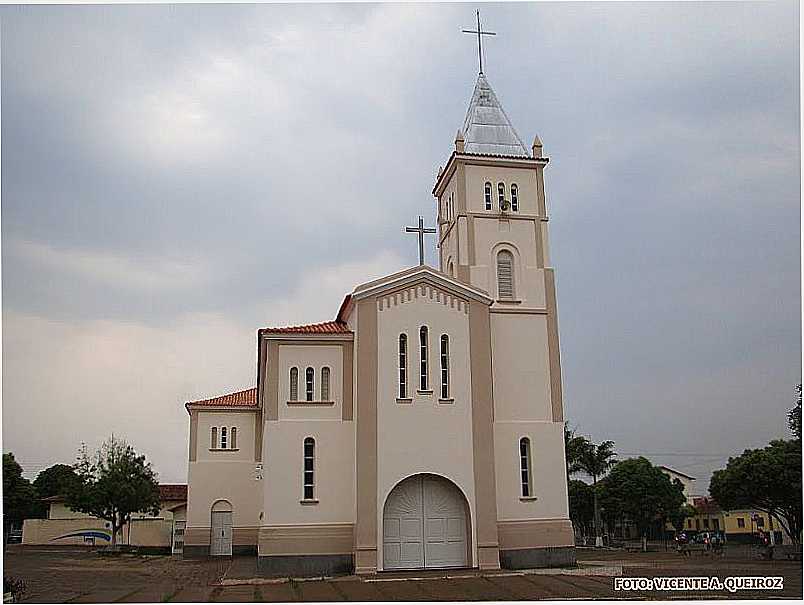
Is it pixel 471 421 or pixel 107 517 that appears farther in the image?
pixel 107 517

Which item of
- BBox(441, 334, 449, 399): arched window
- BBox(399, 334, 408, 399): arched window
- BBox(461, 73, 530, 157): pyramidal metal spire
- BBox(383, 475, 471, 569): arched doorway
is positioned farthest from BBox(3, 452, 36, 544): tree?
BBox(461, 73, 530, 157): pyramidal metal spire

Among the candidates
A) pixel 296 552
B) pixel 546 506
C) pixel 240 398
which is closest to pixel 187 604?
pixel 296 552

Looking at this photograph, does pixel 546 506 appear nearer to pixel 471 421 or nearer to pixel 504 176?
pixel 471 421

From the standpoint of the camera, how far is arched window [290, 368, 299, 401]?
77.1 ft

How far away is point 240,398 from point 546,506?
56.9ft

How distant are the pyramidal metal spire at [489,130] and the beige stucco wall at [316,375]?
326 inches

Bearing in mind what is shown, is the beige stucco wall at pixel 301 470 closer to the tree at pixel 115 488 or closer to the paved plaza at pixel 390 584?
the paved plaza at pixel 390 584

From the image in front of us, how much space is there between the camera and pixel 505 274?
2614 centimetres

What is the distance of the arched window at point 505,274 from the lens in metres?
25.9

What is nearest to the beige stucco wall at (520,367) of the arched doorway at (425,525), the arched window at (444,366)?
the arched window at (444,366)

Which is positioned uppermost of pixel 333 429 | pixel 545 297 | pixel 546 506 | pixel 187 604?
pixel 545 297

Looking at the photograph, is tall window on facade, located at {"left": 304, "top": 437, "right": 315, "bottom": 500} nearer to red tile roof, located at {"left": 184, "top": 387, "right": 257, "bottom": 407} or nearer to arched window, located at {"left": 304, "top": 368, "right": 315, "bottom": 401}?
arched window, located at {"left": 304, "top": 368, "right": 315, "bottom": 401}

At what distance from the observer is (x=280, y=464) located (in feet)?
74.7

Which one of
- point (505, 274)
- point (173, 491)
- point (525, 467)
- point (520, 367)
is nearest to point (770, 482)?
point (525, 467)
